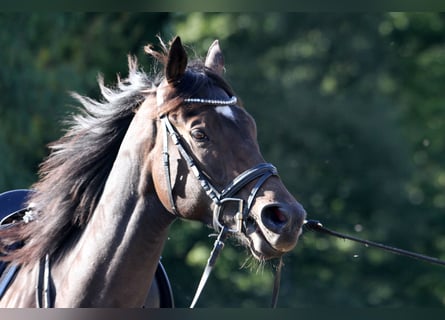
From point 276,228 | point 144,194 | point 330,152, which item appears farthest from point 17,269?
point 330,152

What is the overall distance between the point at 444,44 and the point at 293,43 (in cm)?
373

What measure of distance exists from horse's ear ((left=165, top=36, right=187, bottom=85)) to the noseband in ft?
0.78

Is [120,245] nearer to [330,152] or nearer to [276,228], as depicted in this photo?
[276,228]

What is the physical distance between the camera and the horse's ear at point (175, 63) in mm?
3860

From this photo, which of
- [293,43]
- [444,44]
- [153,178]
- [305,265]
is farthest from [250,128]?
[444,44]

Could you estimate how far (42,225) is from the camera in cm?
404

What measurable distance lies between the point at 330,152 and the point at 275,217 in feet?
37.6

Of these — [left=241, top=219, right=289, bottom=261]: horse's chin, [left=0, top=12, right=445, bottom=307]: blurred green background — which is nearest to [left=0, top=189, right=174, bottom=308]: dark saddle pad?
[left=241, top=219, right=289, bottom=261]: horse's chin

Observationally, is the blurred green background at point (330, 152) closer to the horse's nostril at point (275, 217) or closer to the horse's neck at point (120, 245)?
the horse's neck at point (120, 245)

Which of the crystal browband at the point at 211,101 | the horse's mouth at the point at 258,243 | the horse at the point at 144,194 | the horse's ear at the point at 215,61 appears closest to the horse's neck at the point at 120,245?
the horse at the point at 144,194

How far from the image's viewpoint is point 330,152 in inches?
590

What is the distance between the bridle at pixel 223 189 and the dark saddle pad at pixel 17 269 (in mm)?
615
